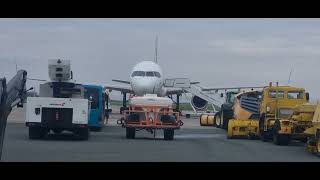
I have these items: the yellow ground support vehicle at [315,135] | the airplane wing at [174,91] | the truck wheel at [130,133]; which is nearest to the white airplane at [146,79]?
the airplane wing at [174,91]

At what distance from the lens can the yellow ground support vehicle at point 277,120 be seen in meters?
22.5

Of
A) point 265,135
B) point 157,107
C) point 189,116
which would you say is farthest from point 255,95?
point 189,116

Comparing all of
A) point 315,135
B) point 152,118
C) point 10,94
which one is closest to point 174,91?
point 152,118

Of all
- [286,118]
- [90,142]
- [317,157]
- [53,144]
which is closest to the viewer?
[317,157]

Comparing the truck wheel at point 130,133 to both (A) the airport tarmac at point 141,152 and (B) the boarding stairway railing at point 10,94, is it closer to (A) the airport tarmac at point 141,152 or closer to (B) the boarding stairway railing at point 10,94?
(A) the airport tarmac at point 141,152

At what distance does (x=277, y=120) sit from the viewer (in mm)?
23328

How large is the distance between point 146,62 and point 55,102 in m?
17.2

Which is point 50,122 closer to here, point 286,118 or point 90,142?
point 90,142

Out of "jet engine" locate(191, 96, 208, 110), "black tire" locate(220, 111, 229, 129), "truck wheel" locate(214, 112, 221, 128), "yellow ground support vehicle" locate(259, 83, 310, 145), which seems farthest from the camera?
"jet engine" locate(191, 96, 208, 110)

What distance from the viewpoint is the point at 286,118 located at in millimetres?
24547

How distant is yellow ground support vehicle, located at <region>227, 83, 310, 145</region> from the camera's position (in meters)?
22.5

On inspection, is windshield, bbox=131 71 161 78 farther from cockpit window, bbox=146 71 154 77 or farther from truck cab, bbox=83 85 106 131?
truck cab, bbox=83 85 106 131

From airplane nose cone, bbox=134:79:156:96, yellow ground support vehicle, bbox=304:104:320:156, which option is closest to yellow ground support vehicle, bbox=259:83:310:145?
yellow ground support vehicle, bbox=304:104:320:156

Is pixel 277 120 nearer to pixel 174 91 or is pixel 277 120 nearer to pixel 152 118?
pixel 152 118
